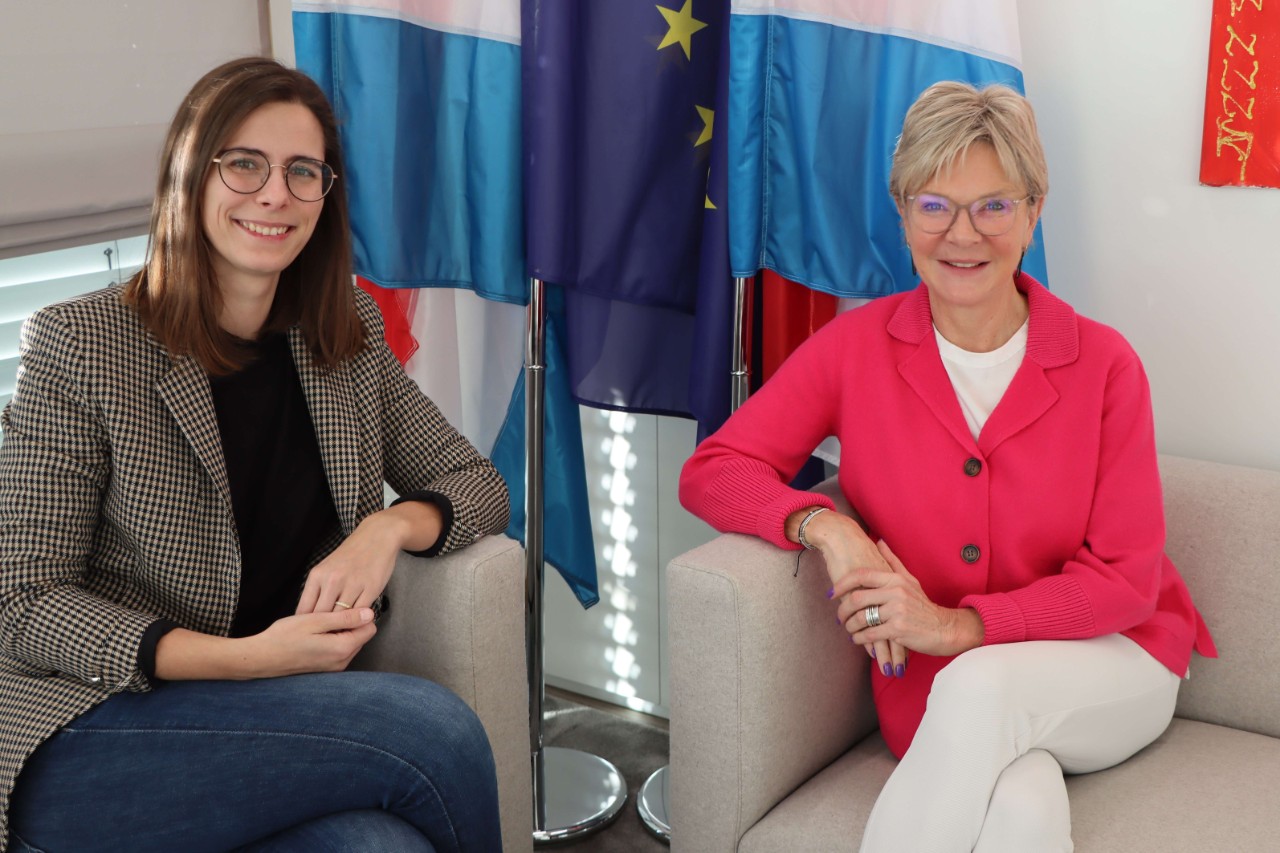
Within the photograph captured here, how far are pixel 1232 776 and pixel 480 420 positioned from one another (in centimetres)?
146

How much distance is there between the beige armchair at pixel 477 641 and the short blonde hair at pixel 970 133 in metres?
0.77

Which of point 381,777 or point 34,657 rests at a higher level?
point 34,657

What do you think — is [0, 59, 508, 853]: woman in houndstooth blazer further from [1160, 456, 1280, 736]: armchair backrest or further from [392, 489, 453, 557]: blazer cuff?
[1160, 456, 1280, 736]: armchair backrest

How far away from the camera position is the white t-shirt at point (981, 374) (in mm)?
1765

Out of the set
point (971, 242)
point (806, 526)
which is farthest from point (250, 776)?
point (971, 242)

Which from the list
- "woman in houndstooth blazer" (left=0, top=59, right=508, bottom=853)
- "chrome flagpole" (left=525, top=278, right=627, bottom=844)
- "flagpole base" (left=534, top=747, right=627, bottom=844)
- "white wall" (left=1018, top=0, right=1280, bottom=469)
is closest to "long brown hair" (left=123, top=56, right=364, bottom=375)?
"woman in houndstooth blazer" (left=0, top=59, right=508, bottom=853)

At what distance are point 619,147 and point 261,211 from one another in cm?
72

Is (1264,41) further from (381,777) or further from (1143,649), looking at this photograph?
(381,777)

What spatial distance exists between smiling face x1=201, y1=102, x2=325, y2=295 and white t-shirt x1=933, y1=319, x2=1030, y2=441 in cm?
91

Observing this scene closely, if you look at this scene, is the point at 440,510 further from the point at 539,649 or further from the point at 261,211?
the point at 539,649

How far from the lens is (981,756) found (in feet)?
4.83

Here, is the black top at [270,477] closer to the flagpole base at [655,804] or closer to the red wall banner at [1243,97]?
the flagpole base at [655,804]

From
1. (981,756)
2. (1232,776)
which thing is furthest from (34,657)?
(1232,776)

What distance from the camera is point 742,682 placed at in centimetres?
164
